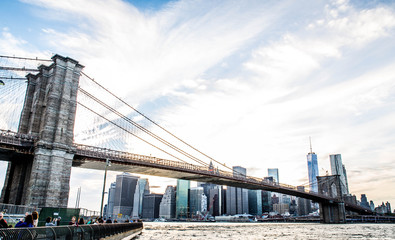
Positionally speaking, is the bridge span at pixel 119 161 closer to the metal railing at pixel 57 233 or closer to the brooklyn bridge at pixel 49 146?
the brooklyn bridge at pixel 49 146

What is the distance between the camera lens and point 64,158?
113 ft

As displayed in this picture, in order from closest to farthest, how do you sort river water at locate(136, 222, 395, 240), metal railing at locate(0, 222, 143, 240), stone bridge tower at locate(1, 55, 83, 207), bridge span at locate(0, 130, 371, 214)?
metal railing at locate(0, 222, 143, 240) < river water at locate(136, 222, 395, 240) < stone bridge tower at locate(1, 55, 83, 207) < bridge span at locate(0, 130, 371, 214)

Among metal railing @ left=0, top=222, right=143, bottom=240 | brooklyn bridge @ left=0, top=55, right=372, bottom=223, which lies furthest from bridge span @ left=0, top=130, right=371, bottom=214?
metal railing @ left=0, top=222, right=143, bottom=240

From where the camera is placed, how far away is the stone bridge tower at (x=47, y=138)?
3192cm

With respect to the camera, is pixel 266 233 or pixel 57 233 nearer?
pixel 57 233

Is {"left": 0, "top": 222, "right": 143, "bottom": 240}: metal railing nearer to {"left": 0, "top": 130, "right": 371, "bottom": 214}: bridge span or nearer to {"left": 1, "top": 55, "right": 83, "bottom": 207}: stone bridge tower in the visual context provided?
{"left": 1, "top": 55, "right": 83, "bottom": 207}: stone bridge tower

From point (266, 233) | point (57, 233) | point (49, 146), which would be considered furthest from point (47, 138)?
point (266, 233)

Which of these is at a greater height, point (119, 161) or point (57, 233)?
point (119, 161)

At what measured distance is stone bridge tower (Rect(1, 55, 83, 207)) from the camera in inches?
1257

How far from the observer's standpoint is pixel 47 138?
33.7m

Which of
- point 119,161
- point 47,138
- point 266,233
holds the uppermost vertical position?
point 47,138

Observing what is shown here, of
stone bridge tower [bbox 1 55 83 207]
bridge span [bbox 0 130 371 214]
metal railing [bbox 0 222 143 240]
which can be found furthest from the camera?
bridge span [bbox 0 130 371 214]

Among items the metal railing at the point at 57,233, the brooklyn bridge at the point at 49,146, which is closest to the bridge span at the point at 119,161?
the brooklyn bridge at the point at 49,146

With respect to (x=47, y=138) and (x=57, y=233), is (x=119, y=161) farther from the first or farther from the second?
(x=57, y=233)
